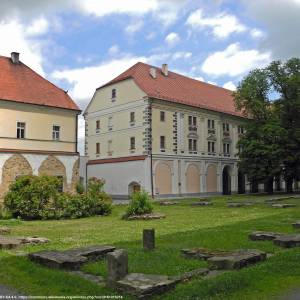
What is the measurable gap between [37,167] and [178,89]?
1001 inches

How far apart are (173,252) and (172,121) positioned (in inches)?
1600

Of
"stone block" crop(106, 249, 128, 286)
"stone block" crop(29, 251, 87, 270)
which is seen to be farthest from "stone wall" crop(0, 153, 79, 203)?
"stone block" crop(106, 249, 128, 286)

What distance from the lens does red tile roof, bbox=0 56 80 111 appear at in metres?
33.8

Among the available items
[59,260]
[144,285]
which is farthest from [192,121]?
[144,285]

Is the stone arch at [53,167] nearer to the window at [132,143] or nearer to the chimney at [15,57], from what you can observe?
the chimney at [15,57]

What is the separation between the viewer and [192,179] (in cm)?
5194

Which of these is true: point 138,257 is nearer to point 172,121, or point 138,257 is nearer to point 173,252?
point 173,252

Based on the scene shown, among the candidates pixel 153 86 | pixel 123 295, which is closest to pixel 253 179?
pixel 153 86

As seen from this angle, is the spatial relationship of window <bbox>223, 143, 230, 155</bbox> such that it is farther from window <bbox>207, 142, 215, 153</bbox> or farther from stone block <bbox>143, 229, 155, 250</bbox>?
stone block <bbox>143, 229, 155, 250</bbox>

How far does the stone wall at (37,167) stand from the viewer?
31.5 metres

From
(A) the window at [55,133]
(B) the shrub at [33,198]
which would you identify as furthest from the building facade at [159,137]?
(B) the shrub at [33,198]

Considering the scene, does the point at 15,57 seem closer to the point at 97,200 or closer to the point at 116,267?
the point at 97,200

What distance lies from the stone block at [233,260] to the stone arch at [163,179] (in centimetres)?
3818

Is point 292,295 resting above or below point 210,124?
below
